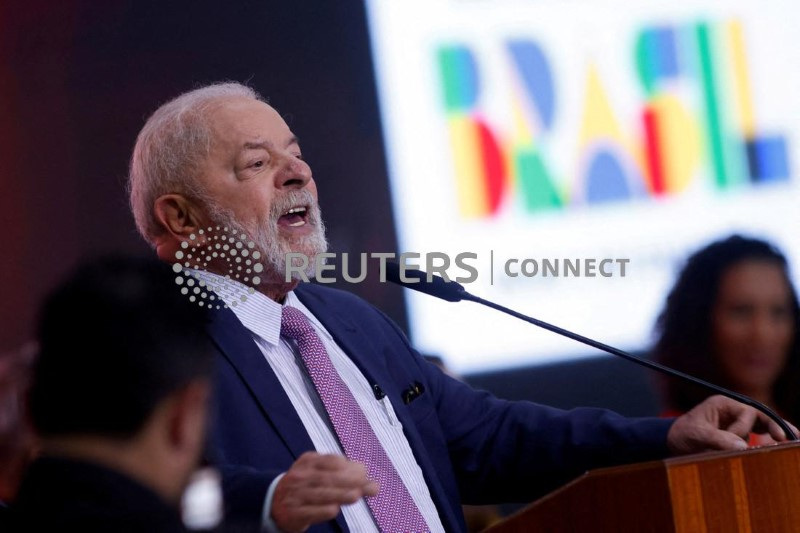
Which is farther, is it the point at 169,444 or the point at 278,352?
the point at 278,352

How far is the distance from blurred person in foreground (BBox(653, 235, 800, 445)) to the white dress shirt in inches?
35.5

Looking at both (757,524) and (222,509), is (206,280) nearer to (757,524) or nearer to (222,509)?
(222,509)

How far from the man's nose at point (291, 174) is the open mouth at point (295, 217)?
0.04 metres

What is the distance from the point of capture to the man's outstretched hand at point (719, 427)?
146cm

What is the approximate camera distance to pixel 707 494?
1.15 meters

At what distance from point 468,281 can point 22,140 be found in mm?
1116

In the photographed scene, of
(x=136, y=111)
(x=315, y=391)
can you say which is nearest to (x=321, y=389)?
(x=315, y=391)

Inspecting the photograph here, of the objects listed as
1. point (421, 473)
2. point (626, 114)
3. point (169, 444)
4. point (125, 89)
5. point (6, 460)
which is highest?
point (125, 89)

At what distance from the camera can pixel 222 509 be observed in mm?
1275

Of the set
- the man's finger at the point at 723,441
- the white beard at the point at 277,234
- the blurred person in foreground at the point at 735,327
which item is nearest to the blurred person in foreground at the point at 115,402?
the white beard at the point at 277,234

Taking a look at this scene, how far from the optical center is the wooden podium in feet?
3.76

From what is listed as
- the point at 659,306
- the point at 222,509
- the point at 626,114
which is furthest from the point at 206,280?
the point at 626,114

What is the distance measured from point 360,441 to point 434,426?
0.71 feet

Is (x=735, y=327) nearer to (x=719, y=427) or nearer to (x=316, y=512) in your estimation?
(x=719, y=427)
